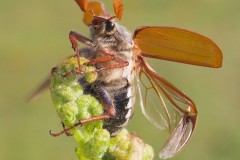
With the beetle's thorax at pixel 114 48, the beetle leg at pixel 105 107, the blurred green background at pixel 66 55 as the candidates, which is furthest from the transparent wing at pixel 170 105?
the blurred green background at pixel 66 55

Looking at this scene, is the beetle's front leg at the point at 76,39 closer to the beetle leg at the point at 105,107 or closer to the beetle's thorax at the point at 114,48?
the beetle's thorax at the point at 114,48

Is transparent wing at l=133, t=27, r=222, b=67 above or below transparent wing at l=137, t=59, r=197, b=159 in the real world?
above

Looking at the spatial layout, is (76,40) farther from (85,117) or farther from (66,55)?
(66,55)

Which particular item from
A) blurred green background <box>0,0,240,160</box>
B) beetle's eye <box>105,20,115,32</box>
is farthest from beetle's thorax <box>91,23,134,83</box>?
blurred green background <box>0,0,240,160</box>

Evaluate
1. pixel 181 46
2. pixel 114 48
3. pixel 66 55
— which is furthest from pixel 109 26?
pixel 66 55

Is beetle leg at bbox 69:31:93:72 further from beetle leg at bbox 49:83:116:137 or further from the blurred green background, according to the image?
the blurred green background

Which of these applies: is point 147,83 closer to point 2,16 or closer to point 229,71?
point 229,71
